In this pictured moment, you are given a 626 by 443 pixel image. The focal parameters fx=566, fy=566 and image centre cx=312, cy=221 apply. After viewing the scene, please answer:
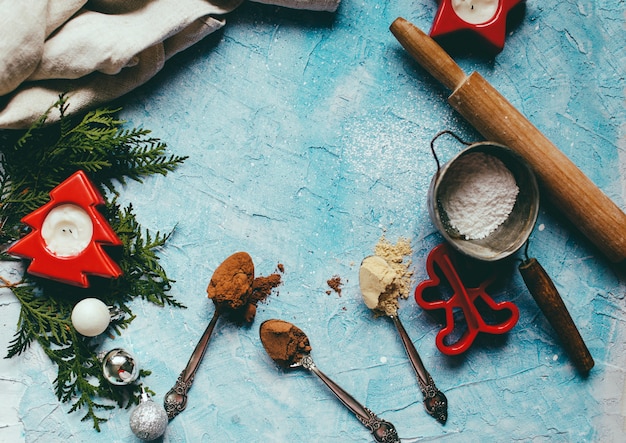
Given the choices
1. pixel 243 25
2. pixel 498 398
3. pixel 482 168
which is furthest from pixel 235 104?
pixel 498 398

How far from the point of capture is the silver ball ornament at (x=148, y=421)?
107 cm

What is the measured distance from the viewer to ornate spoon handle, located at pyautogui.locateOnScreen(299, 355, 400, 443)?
112cm

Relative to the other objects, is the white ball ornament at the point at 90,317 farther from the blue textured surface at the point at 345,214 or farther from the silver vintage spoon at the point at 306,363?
the silver vintage spoon at the point at 306,363

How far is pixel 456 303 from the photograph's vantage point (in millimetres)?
1113

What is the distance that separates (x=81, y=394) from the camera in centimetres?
114

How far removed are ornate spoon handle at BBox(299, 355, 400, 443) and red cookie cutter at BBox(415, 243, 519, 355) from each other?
0.19m

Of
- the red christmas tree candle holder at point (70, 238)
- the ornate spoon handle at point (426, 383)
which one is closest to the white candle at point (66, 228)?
the red christmas tree candle holder at point (70, 238)

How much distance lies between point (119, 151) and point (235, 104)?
0.25m

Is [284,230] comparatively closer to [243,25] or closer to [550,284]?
[243,25]

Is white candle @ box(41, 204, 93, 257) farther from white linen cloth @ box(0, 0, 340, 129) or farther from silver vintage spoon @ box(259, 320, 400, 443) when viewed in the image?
silver vintage spoon @ box(259, 320, 400, 443)

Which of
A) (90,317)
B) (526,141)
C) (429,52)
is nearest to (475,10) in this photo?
(429,52)

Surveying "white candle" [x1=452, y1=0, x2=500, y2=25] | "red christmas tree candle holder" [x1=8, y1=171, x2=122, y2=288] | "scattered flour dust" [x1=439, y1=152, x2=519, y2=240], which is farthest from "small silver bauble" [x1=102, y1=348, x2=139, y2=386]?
"white candle" [x1=452, y1=0, x2=500, y2=25]

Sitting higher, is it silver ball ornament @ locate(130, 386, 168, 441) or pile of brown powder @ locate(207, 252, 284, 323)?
pile of brown powder @ locate(207, 252, 284, 323)

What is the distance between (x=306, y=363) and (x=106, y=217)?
0.49 meters
